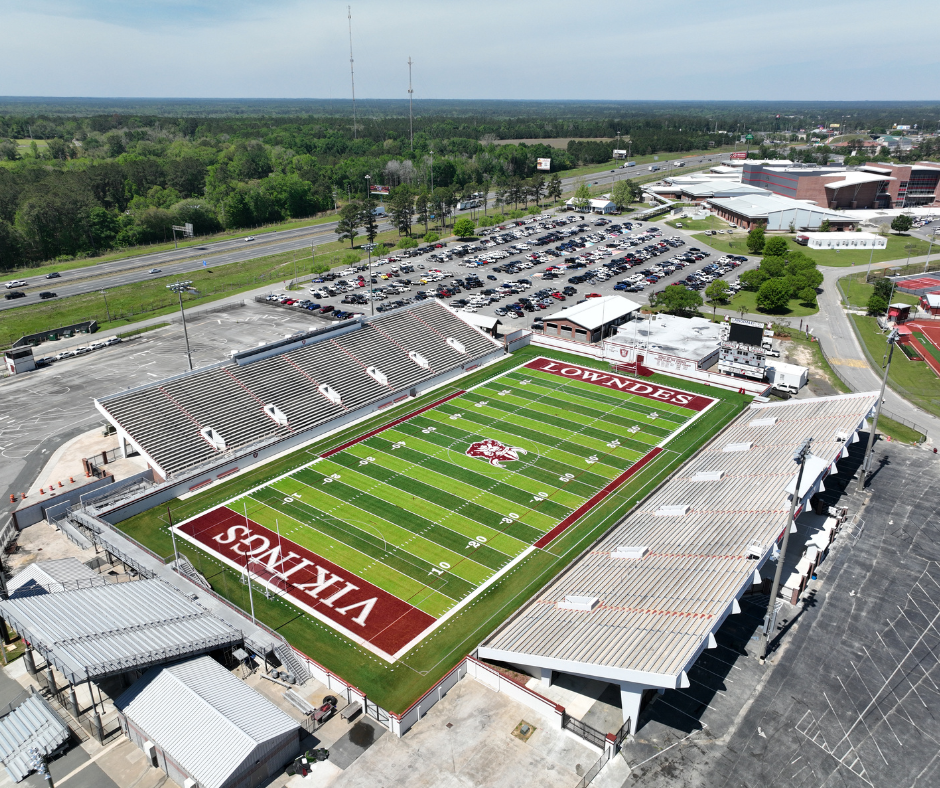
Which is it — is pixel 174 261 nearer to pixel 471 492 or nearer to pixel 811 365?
pixel 471 492

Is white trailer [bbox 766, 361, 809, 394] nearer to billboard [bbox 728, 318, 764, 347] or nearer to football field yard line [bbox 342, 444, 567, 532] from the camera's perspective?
billboard [bbox 728, 318, 764, 347]

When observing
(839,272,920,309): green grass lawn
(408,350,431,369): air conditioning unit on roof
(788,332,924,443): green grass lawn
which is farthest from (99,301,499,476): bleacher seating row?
(839,272,920,309): green grass lawn

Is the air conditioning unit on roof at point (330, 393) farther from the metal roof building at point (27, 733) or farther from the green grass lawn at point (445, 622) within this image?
the metal roof building at point (27, 733)

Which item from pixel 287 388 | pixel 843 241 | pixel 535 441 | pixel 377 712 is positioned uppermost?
pixel 843 241

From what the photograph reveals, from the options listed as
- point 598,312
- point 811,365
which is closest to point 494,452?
point 598,312

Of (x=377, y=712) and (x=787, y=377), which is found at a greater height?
(x=787, y=377)

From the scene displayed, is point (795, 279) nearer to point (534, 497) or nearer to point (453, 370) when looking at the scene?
point (453, 370)

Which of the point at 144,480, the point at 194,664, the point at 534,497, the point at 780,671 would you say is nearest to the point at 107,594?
the point at 194,664
